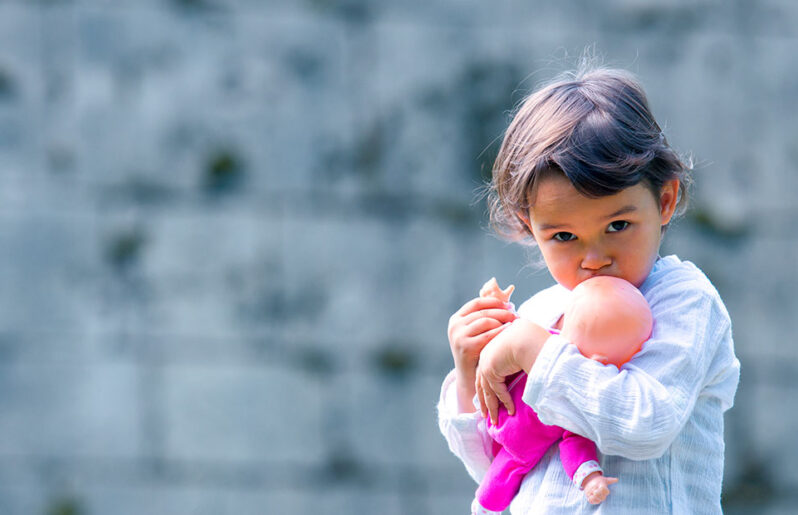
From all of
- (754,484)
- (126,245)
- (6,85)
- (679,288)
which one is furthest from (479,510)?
(6,85)

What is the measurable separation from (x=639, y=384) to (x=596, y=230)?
286 mm

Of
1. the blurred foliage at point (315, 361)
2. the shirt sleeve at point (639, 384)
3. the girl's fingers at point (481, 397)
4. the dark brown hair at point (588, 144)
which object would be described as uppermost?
the dark brown hair at point (588, 144)

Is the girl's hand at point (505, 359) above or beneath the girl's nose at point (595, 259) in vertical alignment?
beneath

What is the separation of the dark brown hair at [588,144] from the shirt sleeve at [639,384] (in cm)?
25

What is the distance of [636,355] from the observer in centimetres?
165

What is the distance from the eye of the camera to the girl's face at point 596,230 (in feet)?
5.50

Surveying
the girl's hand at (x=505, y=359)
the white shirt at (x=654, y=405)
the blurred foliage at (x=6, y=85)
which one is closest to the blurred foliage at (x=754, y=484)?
the white shirt at (x=654, y=405)

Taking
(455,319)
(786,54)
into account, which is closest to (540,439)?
(455,319)

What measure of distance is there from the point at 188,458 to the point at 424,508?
3.58 ft

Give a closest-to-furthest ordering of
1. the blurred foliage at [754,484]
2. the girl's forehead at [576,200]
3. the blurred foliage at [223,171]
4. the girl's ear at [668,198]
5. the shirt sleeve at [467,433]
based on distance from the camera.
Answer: the girl's forehead at [576,200]
the girl's ear at [668,198]
the shirt sleeve at [467,433]
the blurred foliage at [223,171]
the blurred foliage at [754,484]

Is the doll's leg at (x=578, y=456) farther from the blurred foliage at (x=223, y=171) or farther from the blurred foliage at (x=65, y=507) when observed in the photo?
the blurred foliage at (x=65, y=507)

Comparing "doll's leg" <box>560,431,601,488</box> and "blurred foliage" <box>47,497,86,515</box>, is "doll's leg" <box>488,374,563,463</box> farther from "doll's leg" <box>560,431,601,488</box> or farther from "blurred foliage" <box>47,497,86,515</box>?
"blurred foliage" <box>47,497,86,515</box>

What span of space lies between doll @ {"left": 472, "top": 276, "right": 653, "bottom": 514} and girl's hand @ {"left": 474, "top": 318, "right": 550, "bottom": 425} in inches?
1.0

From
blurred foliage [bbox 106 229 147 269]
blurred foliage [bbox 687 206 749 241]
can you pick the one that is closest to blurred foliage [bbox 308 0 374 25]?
blurred foliage [bbox 106 229 147 269]
